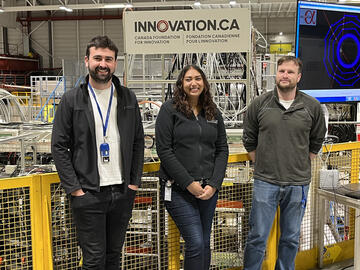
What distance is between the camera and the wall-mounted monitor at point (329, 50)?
3004 millimetres

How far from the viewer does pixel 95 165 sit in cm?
188

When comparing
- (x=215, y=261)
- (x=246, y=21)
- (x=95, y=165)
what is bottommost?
(x=215, y=261)

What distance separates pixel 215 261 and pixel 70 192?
4.74 ft

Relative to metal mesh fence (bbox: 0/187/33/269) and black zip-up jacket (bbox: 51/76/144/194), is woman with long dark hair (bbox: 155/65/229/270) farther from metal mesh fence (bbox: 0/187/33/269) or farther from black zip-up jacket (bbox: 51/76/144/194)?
metal mesh fence (bbox: 0/187/33/269)

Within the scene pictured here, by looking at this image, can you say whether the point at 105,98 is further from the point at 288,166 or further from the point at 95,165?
the point at 288,166

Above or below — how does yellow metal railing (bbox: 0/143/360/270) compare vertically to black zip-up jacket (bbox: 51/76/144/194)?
below

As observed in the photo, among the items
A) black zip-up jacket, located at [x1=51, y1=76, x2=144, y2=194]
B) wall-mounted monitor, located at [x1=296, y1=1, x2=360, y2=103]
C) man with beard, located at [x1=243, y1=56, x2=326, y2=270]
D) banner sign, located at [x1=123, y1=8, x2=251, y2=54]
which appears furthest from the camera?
banner sign, located at [x1=123, y1=8, x2=251, y2=54]

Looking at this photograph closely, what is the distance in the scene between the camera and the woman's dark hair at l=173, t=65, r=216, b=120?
2131mm

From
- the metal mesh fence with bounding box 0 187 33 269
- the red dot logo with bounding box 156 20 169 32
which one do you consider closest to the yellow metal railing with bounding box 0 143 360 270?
the metal mesh fence with bounding box 0 187 33 269

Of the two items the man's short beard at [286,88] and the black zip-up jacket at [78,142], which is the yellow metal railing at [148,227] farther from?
the man's short beard at [286,88]

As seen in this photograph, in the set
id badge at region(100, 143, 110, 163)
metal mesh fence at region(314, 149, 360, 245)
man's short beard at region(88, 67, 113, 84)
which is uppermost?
man's short beard at region(88, 67, 113, 84)

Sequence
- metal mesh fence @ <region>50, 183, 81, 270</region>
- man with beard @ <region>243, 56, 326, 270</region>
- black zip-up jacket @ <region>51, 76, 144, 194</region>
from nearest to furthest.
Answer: black zip-up jacket @ <region>51, 76, 144, 194</region> → metal mesh fence @ <region>50, 183, 81, 270</region> → man with beard @ <region>243, 56, 326, 270</region>

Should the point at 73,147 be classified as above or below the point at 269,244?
above

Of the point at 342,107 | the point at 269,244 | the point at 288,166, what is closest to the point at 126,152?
the point at 288,166
